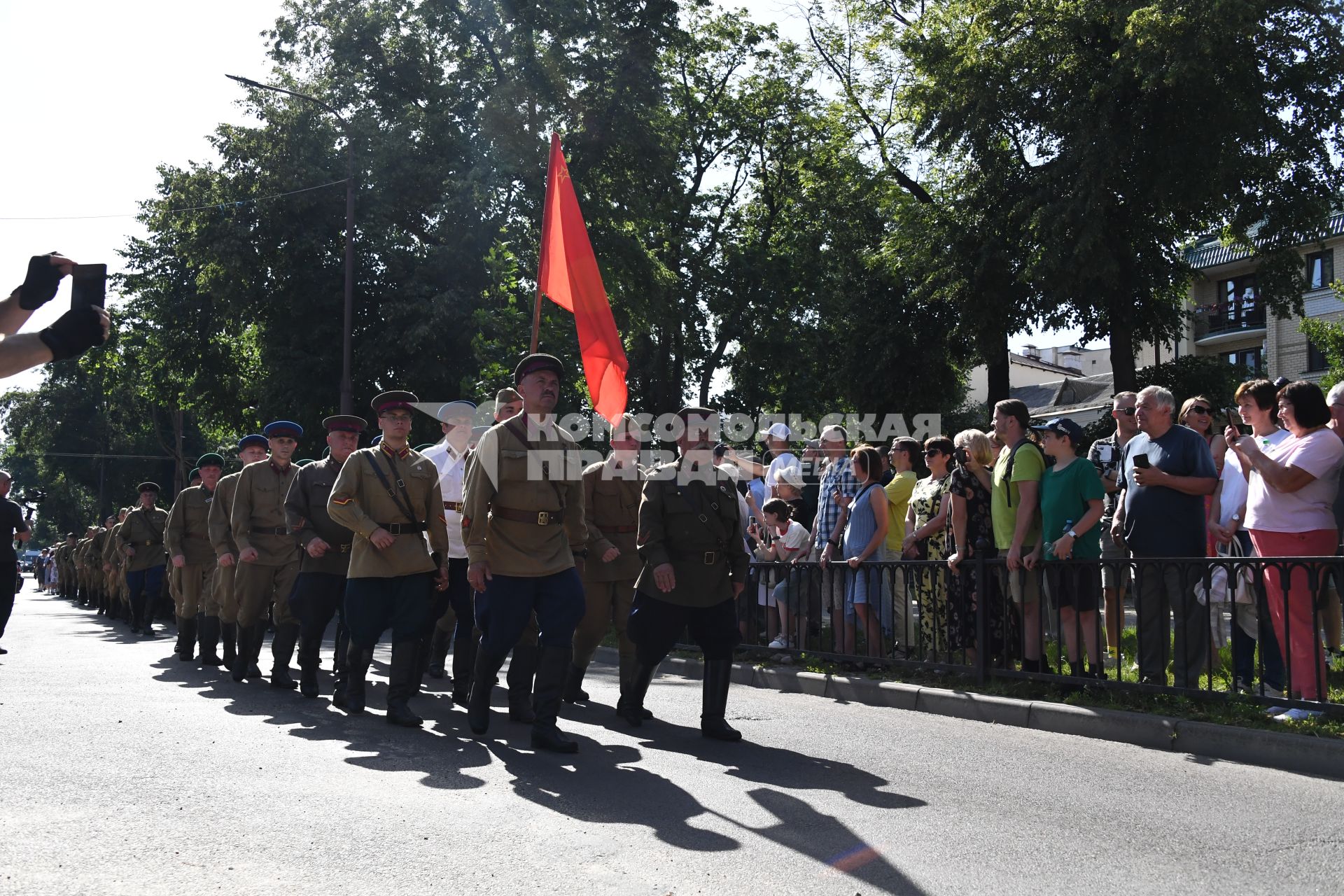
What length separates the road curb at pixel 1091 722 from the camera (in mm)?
6637

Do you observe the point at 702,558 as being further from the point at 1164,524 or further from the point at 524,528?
the point at 1164,524

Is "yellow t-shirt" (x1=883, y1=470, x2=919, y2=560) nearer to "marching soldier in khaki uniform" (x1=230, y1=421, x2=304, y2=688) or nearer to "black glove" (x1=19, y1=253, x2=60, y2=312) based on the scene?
"marching soldier in khaki uniform" (x1=230, y1=421, x2=304, y2=688)

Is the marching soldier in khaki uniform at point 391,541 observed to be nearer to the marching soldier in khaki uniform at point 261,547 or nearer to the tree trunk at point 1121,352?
the marching soldier in khaki uniform at point 261,547

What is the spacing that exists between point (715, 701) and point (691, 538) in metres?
0.95

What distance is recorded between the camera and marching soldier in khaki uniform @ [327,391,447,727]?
27.2 ft

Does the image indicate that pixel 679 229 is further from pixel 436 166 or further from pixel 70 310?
pixel 70 310

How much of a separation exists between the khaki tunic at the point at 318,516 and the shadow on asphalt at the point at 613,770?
101 cm

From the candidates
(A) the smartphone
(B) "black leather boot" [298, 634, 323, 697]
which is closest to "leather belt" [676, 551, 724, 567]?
(B) "black leather boot" [298, 634, 323, 697]

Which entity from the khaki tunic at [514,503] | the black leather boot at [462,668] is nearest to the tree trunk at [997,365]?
the black leather boot at [462,668]

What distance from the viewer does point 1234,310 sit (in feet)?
178

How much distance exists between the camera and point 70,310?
343 centimetres

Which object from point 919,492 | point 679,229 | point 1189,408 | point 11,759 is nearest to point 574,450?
point 11,759

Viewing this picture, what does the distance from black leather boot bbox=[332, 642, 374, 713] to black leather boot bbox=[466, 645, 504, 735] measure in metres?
1.31

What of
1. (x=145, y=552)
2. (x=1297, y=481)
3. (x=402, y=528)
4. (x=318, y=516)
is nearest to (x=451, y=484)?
(x=318, y=516)
